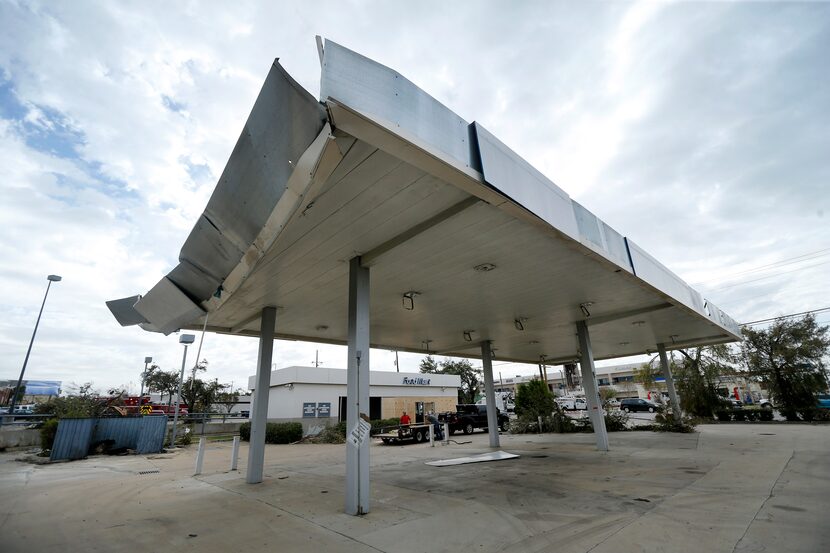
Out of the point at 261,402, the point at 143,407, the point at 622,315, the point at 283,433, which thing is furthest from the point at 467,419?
the point at 143,407

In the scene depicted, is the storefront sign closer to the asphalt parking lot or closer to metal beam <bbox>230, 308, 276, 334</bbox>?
the asphalt parking lot

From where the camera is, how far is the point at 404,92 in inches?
147

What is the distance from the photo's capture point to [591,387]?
41.8ft

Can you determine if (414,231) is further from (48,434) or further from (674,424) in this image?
(674,424)

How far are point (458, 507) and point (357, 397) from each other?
2.32 meters

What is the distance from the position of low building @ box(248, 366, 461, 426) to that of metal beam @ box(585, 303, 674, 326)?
15505mm

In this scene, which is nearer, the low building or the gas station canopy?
the gas station canopy

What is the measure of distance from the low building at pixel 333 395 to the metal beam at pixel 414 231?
18917 millimetres

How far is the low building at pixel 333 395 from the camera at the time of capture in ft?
75.8

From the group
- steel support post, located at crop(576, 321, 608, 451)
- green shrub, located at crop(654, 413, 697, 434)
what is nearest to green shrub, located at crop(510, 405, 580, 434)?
green shrub, located at crop(654, 413, 697, 434)

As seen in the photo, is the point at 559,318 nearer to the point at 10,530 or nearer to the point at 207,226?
the point at 207,226

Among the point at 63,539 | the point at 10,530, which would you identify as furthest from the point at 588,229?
the point at 10,530

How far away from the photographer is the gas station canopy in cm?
328

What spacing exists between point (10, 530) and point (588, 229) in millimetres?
9331
